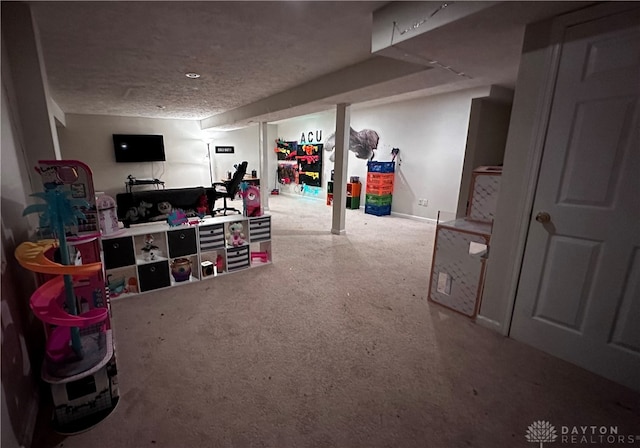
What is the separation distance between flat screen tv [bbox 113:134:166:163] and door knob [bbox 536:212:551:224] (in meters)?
8.82

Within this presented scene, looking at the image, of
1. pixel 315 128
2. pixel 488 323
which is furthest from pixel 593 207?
pixel 315 128

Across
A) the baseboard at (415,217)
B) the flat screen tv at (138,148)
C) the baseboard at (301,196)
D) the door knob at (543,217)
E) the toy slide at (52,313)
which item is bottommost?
the baseboard at (415,217)

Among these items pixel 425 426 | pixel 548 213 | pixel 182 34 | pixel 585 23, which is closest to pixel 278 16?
pixel 182 34

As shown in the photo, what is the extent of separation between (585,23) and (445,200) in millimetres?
3864

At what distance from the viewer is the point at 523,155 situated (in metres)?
1.84

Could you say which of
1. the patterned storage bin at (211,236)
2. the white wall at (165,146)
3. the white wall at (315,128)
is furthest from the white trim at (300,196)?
the patterned storage bin at (211,236)

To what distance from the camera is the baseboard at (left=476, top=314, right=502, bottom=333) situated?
209 cm

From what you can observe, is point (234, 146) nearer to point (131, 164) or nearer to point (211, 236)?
point (131, 164)

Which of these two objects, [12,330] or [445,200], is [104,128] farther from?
[445,200]

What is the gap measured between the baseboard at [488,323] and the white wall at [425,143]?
2.74 m

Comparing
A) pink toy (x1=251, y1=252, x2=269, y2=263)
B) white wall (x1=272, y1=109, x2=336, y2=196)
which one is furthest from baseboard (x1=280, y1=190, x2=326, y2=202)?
pink toy (x1=251, y1=252, x2=269, y2=263)

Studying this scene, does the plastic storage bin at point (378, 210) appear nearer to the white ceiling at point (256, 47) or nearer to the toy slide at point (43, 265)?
the white ceiling at point (256, 47)

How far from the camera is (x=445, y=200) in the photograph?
5.25 metres

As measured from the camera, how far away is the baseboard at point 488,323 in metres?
2.09
